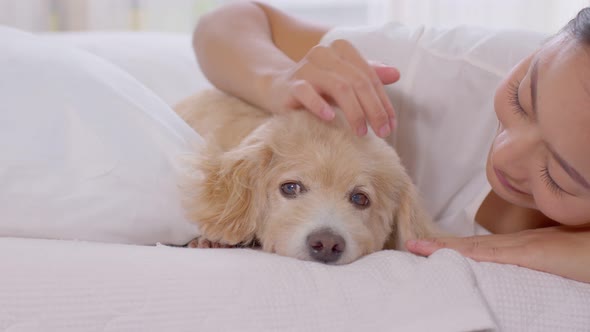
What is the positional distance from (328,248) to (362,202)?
0.63ft

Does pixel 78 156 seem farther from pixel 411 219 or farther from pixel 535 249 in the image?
pixel 535 249

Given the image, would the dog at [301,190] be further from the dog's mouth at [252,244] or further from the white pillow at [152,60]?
the white pillow at [152,60]

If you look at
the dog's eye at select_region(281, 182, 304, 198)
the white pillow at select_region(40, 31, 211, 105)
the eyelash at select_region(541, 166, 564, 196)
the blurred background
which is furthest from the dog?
the blurred background

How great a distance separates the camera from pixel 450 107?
5.88ft

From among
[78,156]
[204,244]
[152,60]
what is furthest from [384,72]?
[152,60]

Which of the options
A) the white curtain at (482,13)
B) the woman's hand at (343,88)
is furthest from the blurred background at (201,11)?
the woman's hand at (343,88)

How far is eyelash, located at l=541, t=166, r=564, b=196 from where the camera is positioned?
123 cm

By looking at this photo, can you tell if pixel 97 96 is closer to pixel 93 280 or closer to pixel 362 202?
pixel 93 280

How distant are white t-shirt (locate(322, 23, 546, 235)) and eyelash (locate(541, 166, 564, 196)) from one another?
1.54 ft

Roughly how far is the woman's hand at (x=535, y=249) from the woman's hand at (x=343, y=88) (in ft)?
0.90

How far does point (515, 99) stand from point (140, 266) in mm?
773

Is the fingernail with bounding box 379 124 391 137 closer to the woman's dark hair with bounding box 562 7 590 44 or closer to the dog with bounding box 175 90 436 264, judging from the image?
the dog with bounding box 175 90 436 264

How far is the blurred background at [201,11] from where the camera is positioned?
4137 mm

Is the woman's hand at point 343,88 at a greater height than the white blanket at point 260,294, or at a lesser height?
greater
